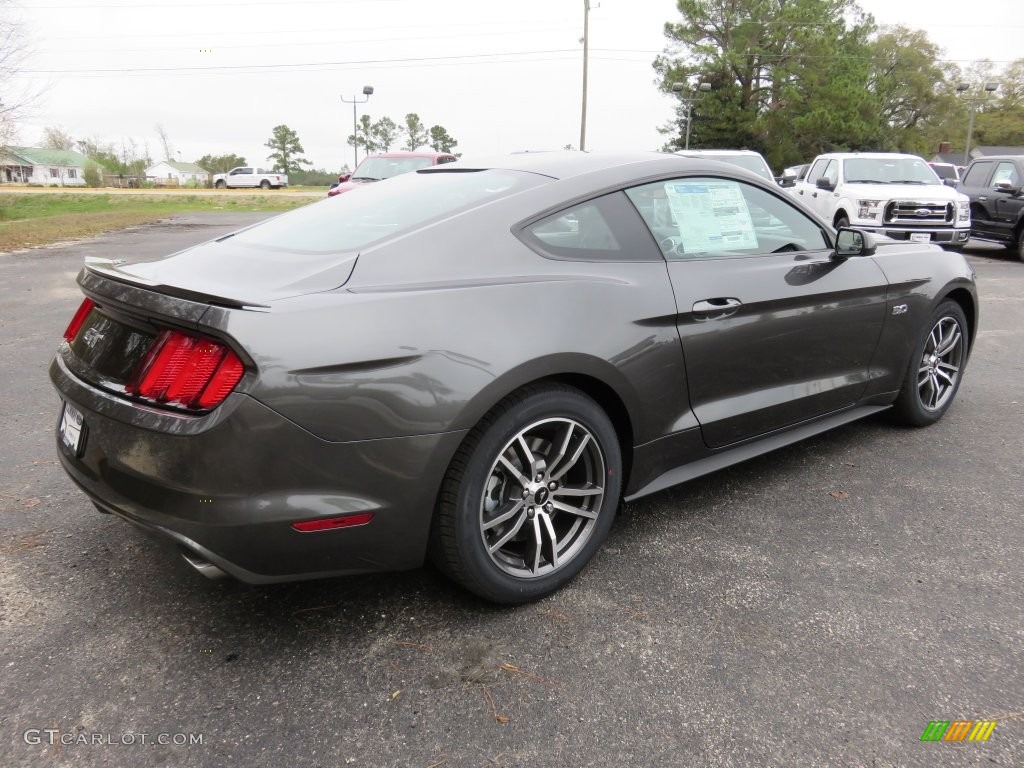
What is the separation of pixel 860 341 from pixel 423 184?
221 centimetres

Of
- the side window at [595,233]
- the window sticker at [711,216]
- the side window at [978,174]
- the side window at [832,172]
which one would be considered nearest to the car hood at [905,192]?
the side window at [832,172]

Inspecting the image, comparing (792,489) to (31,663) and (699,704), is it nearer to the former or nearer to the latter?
(699,704)

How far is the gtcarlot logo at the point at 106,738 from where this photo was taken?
1.87 metres

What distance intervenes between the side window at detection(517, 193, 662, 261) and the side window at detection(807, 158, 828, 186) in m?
12.0

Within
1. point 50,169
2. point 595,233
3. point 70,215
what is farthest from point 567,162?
point 50,169

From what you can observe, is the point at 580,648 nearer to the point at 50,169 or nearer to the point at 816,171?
the point at 816,171

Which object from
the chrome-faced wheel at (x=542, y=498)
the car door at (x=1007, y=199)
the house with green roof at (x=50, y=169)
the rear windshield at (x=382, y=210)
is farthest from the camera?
the house with green roof at (x=50, y=169)

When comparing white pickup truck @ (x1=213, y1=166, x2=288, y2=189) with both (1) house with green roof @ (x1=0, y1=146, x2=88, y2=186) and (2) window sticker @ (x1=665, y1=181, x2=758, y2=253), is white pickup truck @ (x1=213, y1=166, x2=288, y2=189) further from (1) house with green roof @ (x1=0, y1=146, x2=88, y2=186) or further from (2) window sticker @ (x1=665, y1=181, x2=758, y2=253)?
(2) window sticker @ (x1=665, y1=181, x2=758, y2=253)

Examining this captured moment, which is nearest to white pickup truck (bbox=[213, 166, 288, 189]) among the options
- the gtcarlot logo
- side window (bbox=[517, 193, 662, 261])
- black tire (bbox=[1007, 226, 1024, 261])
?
black tire (bbox=[1007, 226, 1024, 261])

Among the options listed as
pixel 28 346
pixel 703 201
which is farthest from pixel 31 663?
pixel 28 346

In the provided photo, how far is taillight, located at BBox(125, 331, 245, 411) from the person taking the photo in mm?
1928

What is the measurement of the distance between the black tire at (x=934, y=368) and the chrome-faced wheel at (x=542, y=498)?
92.4 inches

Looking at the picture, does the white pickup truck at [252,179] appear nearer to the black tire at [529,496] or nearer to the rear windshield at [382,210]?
the rear windshield at [382,210]

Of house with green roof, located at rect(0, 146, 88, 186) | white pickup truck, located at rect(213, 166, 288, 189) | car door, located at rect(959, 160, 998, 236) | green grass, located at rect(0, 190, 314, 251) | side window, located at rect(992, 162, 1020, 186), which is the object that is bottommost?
house with green roof, located at rect(0, 146, 88, 186)
